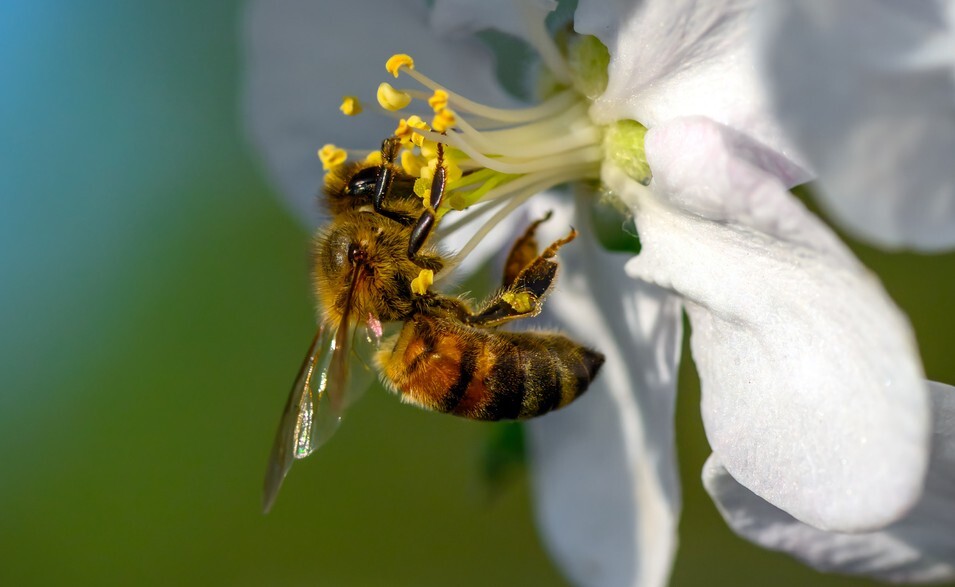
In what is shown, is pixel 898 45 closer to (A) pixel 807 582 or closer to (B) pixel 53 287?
(A) pixel 807 582

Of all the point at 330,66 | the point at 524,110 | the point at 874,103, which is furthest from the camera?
the point at 330,66

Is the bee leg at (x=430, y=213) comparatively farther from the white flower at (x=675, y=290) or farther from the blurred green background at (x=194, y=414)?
the blurred green background at (x=194, y=414)

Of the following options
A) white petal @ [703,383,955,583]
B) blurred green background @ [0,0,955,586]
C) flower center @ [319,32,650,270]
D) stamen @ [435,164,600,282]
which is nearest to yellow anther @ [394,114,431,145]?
flower center @ [319,32,650,270]

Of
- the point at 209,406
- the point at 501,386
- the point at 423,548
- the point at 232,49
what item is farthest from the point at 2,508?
the point at 501,386

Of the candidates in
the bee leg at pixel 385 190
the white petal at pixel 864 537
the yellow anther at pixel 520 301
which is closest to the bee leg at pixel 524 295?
the yellow anther at pixel 520 301

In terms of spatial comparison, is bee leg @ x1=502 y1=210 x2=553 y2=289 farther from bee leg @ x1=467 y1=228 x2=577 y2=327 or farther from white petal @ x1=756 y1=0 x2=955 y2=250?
white petal @ x1=756 y1=0 x2=955 y2=250

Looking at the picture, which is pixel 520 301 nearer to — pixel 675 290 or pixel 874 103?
pixel 675 290

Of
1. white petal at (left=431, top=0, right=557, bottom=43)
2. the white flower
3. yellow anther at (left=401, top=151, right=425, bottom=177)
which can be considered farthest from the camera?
white petal at (left=431, top=0, right=557, bottom=43)

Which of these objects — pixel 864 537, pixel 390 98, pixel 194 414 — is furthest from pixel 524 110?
pixel 194 414
